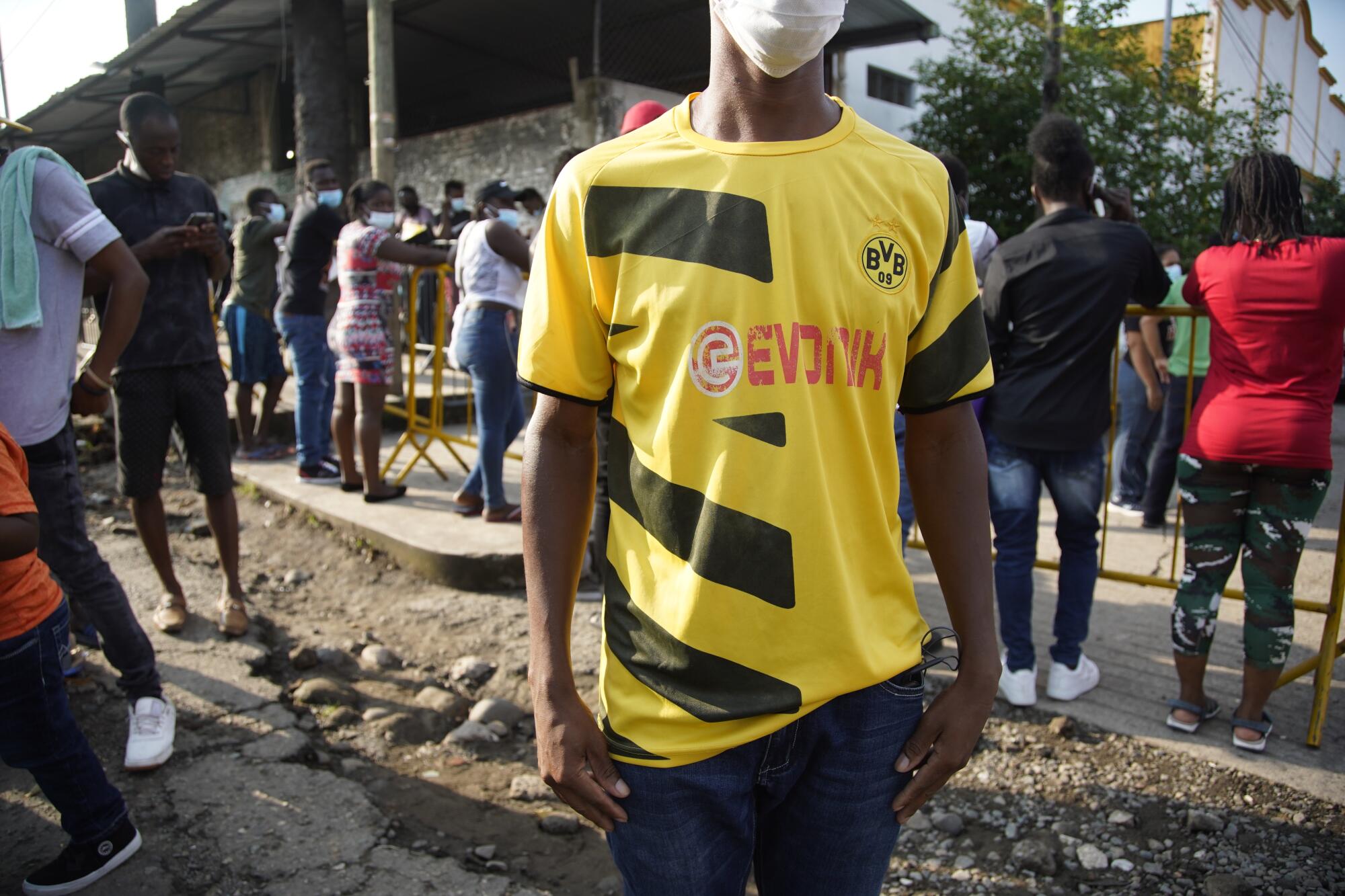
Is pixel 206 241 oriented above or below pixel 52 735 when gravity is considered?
above

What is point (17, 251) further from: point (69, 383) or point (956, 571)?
point (956, 571)

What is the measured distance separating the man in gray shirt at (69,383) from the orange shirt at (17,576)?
434mm

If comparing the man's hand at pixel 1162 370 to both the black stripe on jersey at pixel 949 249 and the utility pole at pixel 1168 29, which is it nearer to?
the black stripe on jersey at pixel 949 249

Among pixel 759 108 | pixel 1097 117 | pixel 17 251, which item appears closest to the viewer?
pixel 759 108

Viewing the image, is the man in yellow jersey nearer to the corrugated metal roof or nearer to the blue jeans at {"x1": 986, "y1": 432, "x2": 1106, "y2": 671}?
the blue jeans at {"x1": 986, "y1": 432, "x2": 1106, "y2": 671}

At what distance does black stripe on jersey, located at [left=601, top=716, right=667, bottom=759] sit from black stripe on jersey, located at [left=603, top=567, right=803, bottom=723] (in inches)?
3.2

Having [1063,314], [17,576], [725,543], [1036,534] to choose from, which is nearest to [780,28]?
[725,543]

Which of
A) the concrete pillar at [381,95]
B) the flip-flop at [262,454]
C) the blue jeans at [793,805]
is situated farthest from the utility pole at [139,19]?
the blue jeans at [793,805]

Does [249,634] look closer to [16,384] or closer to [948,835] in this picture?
[16,384]

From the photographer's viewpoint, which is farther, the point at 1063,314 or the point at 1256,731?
the point at 1063,314

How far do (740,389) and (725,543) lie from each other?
20 cm

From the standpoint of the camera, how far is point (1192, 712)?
132 inches

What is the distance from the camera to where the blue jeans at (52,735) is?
7.70ft

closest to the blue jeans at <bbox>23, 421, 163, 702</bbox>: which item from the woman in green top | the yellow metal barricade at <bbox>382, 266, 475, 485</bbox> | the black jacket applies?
the yellow metal barricade at <bbox>382, 266, 475, 485</bbox>
